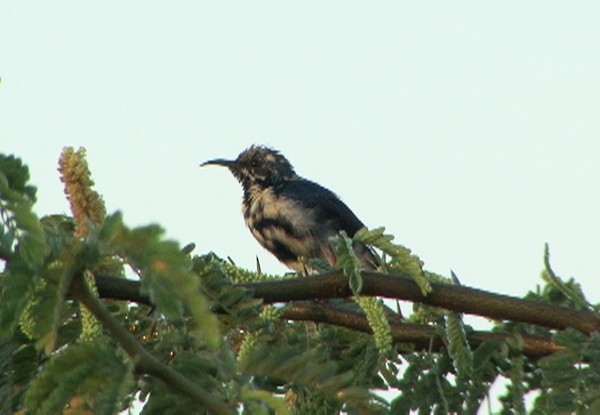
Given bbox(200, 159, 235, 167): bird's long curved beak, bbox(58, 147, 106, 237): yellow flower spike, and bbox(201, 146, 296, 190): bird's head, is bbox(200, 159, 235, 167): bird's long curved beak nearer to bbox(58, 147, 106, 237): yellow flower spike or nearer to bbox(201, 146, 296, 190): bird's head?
bbox(201, 146, 296, 190): bird's head

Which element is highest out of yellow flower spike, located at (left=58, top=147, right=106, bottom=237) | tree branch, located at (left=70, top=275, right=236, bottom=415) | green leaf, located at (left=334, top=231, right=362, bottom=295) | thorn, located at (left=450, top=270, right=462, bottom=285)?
thorn, located at (left=450, top=270, right=462, bottom=285)

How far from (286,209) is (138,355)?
8712 millimetres

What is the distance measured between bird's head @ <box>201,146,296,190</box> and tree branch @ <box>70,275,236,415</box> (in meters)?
9.57

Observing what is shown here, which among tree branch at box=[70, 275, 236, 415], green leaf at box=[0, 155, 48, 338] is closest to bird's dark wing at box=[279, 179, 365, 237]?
tree branch at box=[70, 275, 236, 415]

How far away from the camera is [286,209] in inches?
396

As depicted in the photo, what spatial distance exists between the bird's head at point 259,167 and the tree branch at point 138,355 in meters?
9.57

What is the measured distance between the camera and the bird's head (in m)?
11.1

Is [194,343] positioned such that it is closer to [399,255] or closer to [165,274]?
[399,255]

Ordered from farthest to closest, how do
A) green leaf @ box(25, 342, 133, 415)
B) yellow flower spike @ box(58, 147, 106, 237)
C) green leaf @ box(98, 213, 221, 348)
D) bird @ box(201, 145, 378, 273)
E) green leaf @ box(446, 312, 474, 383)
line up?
bird @ box(201, 145, 378, 273)
green leaf @ box(446, 312, 474, 383)
yellow flower spike @ box(58, 147, 106, 237)
green leaf @ box(25, 342, 133, 415)
green leaf @ box(98, 213, 221, 348)

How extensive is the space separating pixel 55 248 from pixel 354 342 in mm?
1438

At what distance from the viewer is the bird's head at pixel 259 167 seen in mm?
11125

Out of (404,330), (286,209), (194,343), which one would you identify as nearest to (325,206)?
(286,209)

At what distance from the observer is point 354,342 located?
8.85 feet

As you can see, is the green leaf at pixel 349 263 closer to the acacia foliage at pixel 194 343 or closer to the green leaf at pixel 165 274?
the acacia foliage at pixel 194 343
